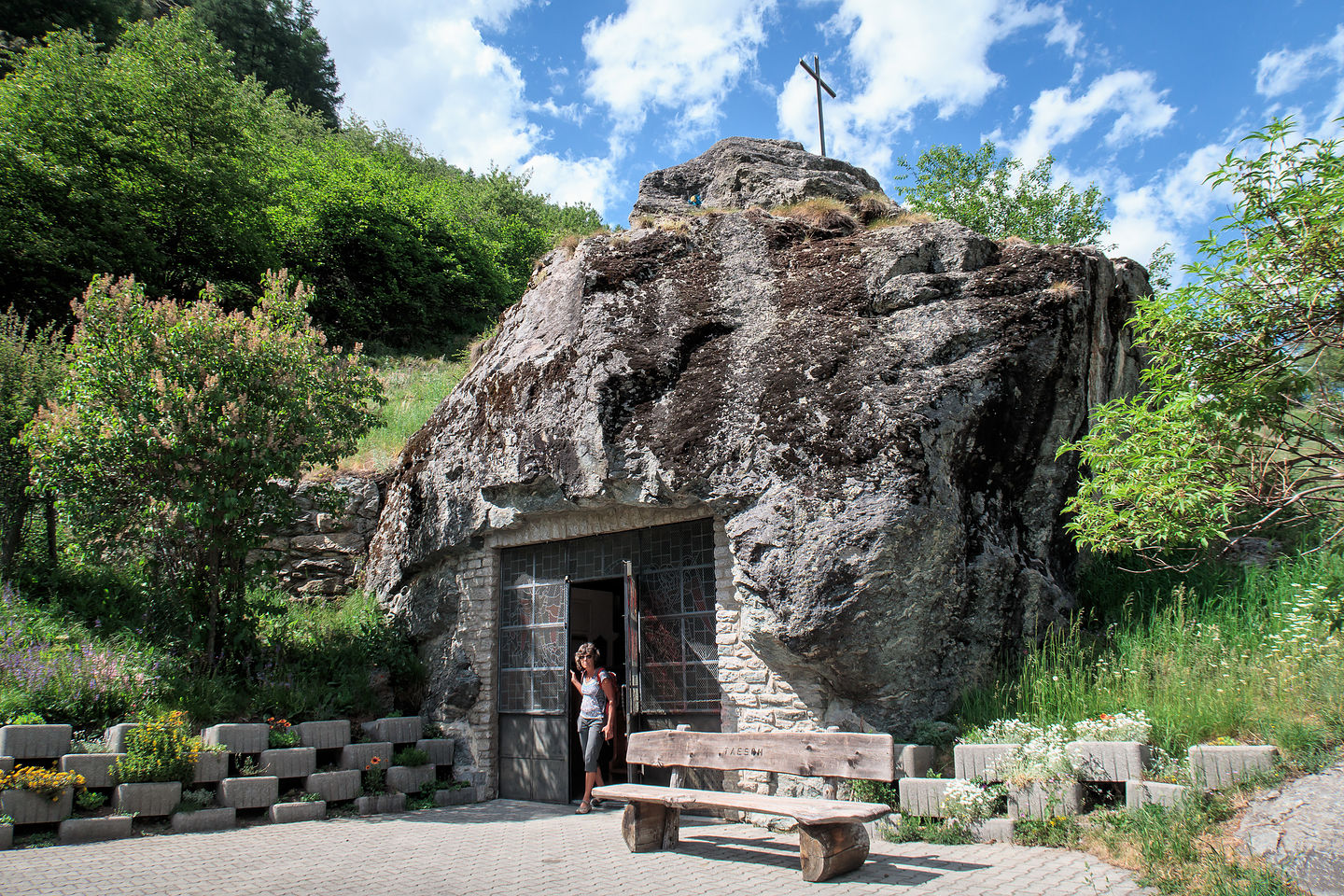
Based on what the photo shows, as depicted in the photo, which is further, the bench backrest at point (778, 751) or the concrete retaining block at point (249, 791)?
the concrete retaining block at point (249, 791)

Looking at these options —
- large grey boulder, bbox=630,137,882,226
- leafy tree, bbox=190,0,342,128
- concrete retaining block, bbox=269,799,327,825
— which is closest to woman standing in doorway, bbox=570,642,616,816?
concrete retaining block, bbox=269,799,327,825

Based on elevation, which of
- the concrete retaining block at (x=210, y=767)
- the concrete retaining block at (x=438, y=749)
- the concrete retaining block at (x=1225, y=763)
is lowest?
the concrete retaining block at (x=438, y=749)

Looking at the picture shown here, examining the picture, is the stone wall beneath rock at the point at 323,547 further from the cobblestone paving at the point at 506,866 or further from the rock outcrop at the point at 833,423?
the cobblestone paving at the point at 506,866

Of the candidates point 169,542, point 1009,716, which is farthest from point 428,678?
point 1009,716

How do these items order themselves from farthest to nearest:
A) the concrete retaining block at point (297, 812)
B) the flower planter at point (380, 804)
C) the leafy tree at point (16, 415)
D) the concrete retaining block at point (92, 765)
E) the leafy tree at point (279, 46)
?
the leafy tree at point (279, 46) → the leafy tree at point (16, 415) → the flower planter at point (380, 804) → the concrete retaining block at point (297, 812) → the concrete retaining block at point (92, 765)

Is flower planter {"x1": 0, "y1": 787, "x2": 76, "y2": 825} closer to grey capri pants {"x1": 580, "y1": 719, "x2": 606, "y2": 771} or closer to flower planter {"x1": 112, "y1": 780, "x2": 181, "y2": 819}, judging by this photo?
flower planter {"x1": 112, "y1": 780, "x2": 181, "y2": 819}

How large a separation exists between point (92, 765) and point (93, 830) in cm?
49

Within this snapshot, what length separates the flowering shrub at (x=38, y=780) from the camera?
5.67 m

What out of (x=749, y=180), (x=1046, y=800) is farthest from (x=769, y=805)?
(x=749, y=180)

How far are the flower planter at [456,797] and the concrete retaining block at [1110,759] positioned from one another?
5.81 meters

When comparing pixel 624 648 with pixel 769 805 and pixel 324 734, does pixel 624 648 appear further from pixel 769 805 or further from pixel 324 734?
pixel 769 805

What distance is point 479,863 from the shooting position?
17.0 ft

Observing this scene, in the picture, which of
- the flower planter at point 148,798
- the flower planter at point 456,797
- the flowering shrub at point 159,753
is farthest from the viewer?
the flower planter at point 456,797

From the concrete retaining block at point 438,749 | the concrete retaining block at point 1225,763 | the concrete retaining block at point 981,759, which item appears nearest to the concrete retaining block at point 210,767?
the concrete retaining block at point 438,749
